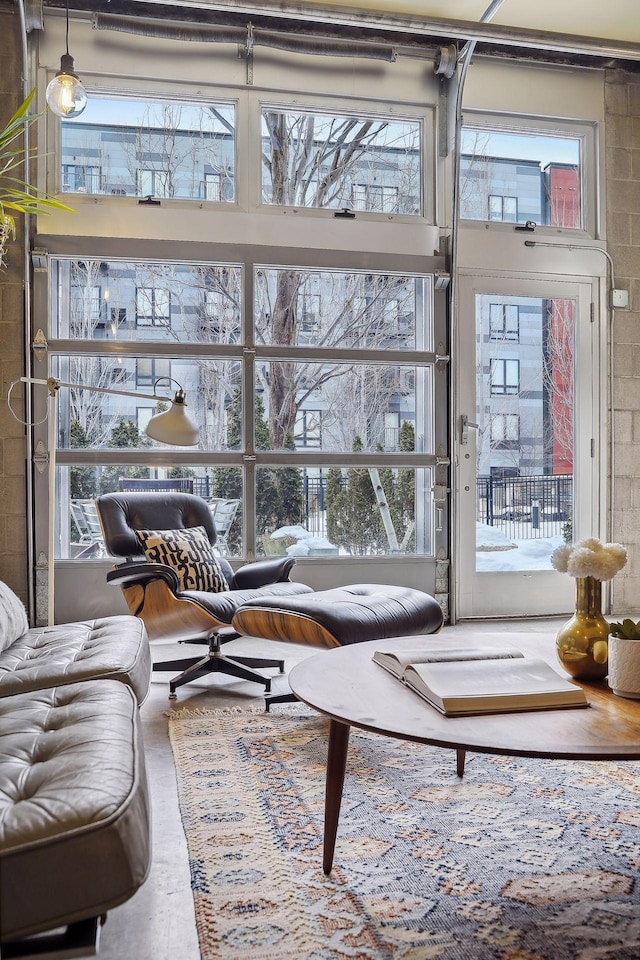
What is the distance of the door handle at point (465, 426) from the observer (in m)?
4.97

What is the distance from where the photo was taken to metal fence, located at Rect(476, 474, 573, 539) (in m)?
5.05

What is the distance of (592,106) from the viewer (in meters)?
5.23

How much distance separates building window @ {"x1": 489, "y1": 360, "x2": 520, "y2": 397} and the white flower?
10.7 ft

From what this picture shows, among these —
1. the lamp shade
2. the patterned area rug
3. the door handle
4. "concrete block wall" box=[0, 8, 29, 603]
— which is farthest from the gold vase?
"concrete block wall" box=[0, 8, 29, 603]

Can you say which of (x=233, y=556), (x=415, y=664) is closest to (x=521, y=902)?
(x=415, y=664)

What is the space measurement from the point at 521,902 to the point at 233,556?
3.31m

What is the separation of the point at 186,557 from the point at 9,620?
1231 millimetres

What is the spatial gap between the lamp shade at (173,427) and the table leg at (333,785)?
1.80 m

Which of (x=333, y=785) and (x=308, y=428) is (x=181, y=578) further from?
(x=333, y=785)

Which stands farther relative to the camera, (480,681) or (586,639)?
(586,639)

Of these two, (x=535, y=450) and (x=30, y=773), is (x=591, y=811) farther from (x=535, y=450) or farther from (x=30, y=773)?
(x=535, y=450)

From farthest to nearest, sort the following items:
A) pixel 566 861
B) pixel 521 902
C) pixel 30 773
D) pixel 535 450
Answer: pixel 535 450, pixel 566 861, pixel 521 902, pixel 30 773

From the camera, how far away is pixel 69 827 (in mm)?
1138

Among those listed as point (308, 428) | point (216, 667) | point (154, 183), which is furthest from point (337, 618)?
point (154, 183)
